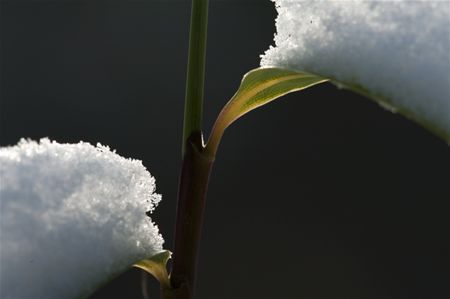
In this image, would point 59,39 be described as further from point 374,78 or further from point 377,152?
point 374,78

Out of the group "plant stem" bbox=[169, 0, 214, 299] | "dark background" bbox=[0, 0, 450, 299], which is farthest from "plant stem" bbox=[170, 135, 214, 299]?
"dark background" bbox=[0, 0, 450, 299]

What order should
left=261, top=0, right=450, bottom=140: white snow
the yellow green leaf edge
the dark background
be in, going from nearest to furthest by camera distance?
left=261, top=0, right=450, bottom=140: white snow < the yellow green leaf edge < the dark background

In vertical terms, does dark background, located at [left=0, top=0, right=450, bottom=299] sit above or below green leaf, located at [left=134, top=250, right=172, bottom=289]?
below

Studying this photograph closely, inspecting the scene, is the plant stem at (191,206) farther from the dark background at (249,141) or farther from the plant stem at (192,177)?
the dark background at (249,141)

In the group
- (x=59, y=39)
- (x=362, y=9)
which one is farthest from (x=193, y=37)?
(x=59, y=39)

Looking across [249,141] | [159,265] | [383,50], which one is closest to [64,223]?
[159,265]

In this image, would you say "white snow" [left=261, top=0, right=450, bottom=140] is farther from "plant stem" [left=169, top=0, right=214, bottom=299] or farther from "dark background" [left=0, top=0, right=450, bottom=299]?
"dark background" [left=0, top=0, right=450, bottom=299]
